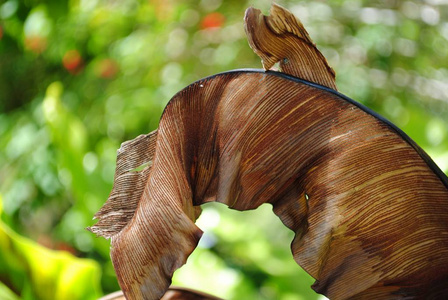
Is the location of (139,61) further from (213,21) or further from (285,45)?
(285,45)

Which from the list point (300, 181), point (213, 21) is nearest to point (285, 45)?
point (300, 181)

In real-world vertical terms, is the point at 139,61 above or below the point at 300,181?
below

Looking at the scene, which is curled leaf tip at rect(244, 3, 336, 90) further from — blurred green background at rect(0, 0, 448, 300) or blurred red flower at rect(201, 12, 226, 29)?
blurred red flower at rect(201, 12, 226, 29)

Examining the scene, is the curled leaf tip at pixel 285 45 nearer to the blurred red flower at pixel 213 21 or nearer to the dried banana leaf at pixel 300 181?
the dried banana leaf at pixel 300 181

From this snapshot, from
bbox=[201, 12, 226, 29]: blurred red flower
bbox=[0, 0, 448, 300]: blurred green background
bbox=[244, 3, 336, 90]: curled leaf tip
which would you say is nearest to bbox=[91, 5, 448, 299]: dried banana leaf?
bbox=[244, 3, 336, 90]: curled leaf tip

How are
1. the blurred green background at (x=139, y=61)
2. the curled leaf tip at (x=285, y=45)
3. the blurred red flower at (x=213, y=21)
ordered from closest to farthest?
1. the curled leaf tip at (x=285, y=45)
2. the blurred green background at (x=139, y=61)
3. the blurred red flower at (x=213, y=21)

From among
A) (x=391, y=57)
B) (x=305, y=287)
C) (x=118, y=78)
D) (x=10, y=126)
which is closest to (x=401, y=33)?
(x=391, y=57)

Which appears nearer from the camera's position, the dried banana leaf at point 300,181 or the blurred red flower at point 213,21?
the dried banana leaf at point 300,181

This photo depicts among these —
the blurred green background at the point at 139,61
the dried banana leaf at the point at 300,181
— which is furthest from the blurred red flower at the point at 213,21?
the dried banana leaf at the point at 300,181
